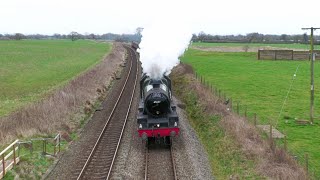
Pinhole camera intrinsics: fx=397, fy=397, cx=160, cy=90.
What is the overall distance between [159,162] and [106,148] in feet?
12.7

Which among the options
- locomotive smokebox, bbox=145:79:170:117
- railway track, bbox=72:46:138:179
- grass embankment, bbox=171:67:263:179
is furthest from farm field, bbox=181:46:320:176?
railway track, bbox=72:46:138:179

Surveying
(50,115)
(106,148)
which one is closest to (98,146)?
(106,148)

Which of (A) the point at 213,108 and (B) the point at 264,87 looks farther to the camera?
(B) the point at 264,87

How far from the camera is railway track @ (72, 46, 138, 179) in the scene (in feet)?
59.2

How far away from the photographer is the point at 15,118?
2375 cm

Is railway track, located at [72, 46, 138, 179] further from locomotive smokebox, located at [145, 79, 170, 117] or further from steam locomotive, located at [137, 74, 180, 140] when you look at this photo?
locomotive smokebox, located at [145, 79, 170, 117]

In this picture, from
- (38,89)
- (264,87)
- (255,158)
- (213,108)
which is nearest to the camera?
(255,158)

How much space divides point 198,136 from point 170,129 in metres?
3.78

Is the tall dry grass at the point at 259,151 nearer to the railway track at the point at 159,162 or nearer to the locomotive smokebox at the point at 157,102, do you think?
the railway track at the point at 159,162

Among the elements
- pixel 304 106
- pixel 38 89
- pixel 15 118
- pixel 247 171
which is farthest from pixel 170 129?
pixel 38 89

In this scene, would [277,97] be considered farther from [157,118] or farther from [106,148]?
[106,148]

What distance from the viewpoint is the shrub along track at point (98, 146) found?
18109 mm

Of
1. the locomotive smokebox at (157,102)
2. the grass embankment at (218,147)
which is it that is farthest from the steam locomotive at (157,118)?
the grass embankment at (218,147)

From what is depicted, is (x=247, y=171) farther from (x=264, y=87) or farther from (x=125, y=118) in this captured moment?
(x=264, y=87)
